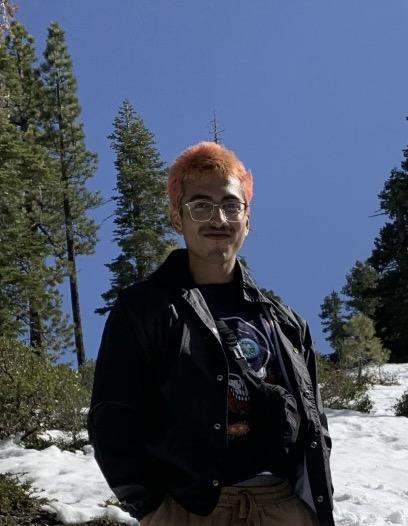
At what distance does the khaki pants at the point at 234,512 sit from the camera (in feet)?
7.83

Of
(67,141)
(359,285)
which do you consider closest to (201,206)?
(67,141)

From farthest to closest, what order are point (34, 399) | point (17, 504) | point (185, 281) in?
point (34, 399), point (17, 504), point (185, 281)

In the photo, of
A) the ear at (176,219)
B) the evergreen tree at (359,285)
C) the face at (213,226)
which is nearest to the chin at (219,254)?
the face at (213,226)

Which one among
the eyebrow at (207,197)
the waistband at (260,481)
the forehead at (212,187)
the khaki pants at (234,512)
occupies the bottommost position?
the khaki pants at (234,512)

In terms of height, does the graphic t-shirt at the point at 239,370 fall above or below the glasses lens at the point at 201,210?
below

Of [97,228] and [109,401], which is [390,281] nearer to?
[97,228]

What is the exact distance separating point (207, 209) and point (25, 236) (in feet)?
76.6

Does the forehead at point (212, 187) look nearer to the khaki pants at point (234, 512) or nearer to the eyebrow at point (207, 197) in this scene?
the eyebrow at point (207, 197)

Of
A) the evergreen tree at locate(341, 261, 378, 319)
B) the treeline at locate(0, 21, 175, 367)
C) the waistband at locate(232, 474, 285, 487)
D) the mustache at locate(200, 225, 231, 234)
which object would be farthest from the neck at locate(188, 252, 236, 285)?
the evergreen tree at locate(341, 261, 378, 319)

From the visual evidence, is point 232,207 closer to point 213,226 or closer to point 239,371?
point 213,226

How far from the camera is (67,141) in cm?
3309

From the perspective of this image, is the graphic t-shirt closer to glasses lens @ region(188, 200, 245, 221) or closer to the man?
the man

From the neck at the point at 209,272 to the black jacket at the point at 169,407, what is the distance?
3.9 inches

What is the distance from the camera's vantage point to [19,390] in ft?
34.0
